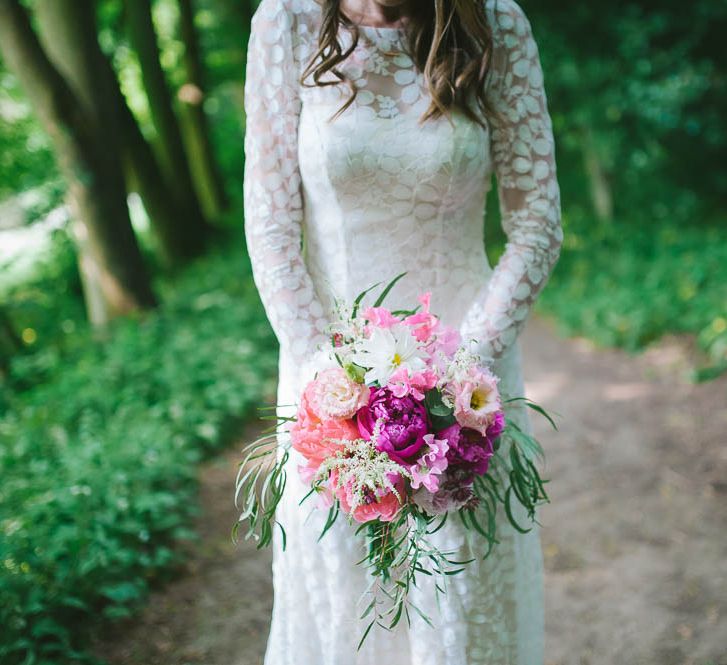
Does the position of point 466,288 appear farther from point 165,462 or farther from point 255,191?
point 165,462

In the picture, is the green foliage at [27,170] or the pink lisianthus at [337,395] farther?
the green foliage at [27,170]

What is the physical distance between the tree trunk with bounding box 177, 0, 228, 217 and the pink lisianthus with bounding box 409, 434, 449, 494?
1142 cm

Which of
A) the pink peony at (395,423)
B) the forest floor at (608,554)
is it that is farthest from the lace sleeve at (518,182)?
the forest floor at (608,554)

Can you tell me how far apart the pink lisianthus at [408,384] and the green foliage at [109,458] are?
6.59 ft

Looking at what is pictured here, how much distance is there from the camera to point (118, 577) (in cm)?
323

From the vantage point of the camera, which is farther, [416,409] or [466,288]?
[466,288]

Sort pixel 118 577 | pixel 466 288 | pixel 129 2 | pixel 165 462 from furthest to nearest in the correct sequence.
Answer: pixel 129 2 → pixel 165 462 → pixel 118 577 → pixel 466 288

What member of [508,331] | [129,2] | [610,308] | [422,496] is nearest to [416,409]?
[422,496]

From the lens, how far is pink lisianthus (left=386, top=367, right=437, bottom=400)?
4.66ft

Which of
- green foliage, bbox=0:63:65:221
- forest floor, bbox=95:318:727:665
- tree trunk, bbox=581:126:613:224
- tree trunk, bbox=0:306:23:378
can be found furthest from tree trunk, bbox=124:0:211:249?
forest floor, bbox=95:318:727:665

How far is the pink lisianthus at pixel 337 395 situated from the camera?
1.42m

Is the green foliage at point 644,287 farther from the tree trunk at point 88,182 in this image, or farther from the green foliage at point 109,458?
the tree trunk at point 88,182

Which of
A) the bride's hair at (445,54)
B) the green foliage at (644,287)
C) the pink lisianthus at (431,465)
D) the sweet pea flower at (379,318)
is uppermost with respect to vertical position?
the bride's hair at (445,54)

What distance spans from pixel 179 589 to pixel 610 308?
16.2 feet
